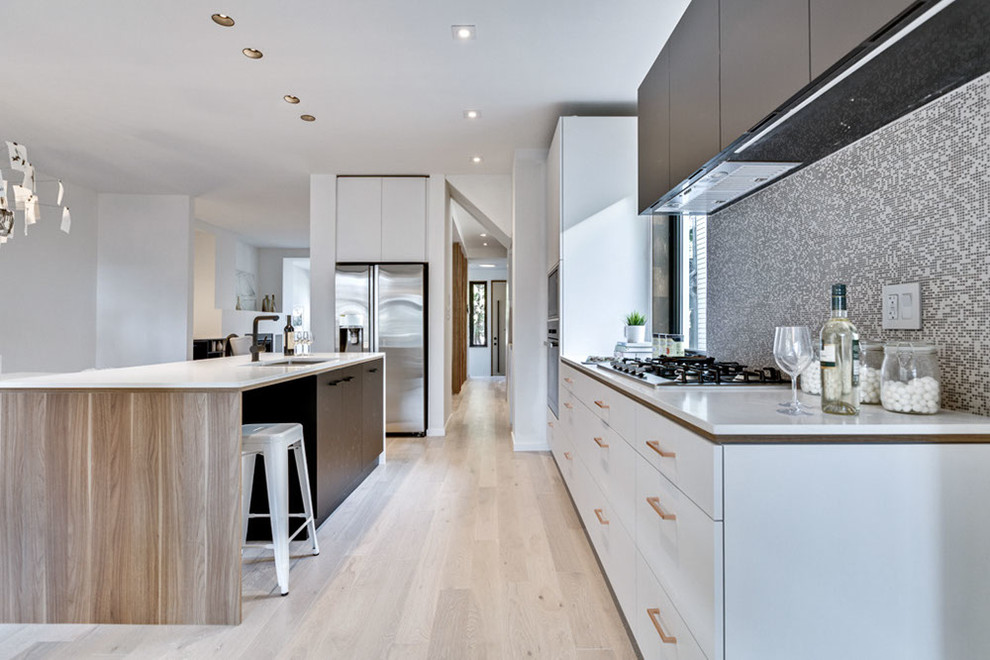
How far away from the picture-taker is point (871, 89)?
1182 mm

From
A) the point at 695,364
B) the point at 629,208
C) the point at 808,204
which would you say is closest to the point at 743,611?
the point at 695,364

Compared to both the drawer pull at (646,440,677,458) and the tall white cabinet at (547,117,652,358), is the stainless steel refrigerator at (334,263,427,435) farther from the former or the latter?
the drawer pull at (646,440,677,458)

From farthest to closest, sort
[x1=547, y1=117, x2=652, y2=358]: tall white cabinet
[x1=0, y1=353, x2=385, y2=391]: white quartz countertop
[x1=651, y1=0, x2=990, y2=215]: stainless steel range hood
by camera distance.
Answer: [x1=547, y1=117, x2=652, y2=358]: tall white cabinet
[x1=0, y1=353, x2=385, y2=391]: white quartz countertop
[x1=651, y1=0, x2=990, y2=215]: stainless steel range hood

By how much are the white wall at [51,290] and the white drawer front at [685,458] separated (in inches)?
237

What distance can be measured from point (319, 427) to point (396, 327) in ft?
8.43

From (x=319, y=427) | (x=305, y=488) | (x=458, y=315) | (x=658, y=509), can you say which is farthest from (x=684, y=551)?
(x=458, y=315)

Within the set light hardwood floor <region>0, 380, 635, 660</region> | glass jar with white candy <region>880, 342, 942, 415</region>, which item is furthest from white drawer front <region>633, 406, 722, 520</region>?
light hardwood floor <region>0, 380, 635, 660</region>

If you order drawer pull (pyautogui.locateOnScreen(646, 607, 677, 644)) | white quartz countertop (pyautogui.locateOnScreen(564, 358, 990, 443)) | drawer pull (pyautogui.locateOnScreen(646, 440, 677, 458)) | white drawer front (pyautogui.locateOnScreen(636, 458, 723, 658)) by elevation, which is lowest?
drawer pull (pyautogui.locateOnScreen(646, 607, 677, 644))

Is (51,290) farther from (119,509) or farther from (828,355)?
(828,355)

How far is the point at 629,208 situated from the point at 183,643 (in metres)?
3.23

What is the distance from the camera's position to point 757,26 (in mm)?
1377

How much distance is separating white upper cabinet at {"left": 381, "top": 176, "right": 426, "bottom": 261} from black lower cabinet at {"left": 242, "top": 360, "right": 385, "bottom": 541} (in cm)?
219

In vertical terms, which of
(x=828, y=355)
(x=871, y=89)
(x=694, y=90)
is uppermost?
(x=694, y=90)

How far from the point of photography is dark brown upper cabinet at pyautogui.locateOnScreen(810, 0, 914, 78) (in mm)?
924
